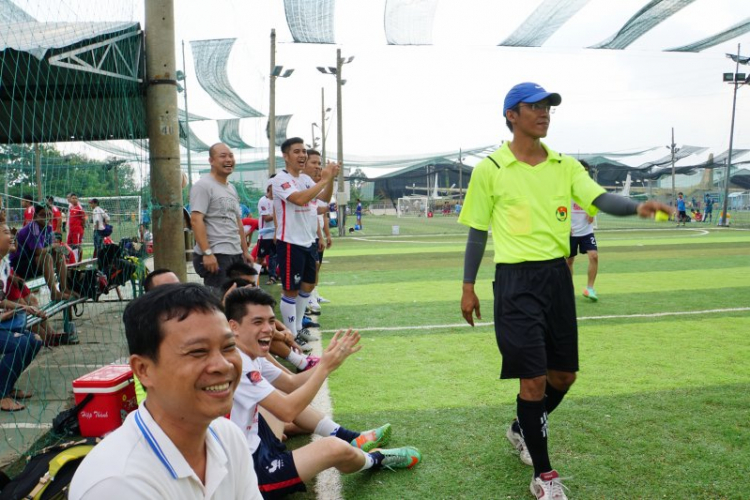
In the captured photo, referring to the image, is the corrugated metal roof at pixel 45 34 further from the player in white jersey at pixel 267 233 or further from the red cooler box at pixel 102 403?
the player in white jersey at pixel 267 233

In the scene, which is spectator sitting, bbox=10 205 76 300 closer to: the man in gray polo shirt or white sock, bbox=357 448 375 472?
the man in gray polo shirt

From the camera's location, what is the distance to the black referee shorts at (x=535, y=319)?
3264 millimetres

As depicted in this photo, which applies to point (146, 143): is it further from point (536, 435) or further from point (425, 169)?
point (425, 169)

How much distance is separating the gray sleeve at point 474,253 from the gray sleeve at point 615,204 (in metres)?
0.63

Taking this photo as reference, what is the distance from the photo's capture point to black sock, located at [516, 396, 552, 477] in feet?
10.5

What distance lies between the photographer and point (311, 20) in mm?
12242

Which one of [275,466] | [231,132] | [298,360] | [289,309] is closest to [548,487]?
[275,466]

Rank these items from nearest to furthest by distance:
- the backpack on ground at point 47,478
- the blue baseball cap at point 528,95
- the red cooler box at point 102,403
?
the backpack on ground at point 47,478, the blue baseball cap at point 528,95, the red cooler box at point 102,403

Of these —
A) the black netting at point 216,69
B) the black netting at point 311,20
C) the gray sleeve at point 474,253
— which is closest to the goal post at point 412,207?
the black netting at point 216,69

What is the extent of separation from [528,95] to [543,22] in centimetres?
789

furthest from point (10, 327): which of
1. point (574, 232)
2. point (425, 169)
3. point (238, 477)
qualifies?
point (425, 169)

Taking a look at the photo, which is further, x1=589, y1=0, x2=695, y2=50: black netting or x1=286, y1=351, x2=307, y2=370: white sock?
x1=589, y1=0, x2=695, y2=50: black netting

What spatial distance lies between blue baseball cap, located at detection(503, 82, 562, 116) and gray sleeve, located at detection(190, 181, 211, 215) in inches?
127

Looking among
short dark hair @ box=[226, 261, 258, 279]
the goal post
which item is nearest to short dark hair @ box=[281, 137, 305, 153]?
short dark hair @ box=[226, 261, 258, 279]
